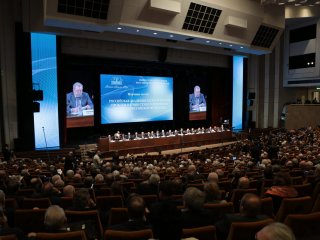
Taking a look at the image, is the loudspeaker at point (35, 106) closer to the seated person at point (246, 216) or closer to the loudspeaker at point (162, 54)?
the loudspeaker at point (162, 54)

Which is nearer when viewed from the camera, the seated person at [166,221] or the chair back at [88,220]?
the seated person at [166,221]

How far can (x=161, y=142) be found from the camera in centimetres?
1744

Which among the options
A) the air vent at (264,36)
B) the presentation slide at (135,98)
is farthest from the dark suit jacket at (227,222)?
the air vent at (264,36)

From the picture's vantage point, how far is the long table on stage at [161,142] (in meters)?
15.4

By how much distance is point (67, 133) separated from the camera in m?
17.8

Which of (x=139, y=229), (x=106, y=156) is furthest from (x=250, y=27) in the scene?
(x=139, y=229)

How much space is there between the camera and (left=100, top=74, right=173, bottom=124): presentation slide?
750 inches

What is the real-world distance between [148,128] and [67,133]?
18.9 feet

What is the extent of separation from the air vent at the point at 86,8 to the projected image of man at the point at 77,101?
18.8 feet

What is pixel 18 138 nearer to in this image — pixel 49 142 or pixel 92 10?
pixel 49 142

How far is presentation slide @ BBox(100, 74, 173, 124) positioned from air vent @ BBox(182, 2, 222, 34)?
230 inches

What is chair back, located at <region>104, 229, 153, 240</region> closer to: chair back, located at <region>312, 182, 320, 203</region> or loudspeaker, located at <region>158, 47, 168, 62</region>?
chair back, located at <region>312, 182, 320, 203</region>

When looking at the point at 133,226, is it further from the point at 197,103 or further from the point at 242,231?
the point at 197,103

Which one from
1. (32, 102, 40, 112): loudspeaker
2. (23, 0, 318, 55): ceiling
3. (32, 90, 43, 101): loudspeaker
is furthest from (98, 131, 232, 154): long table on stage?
(23, 0, 318, 55): ceiling
